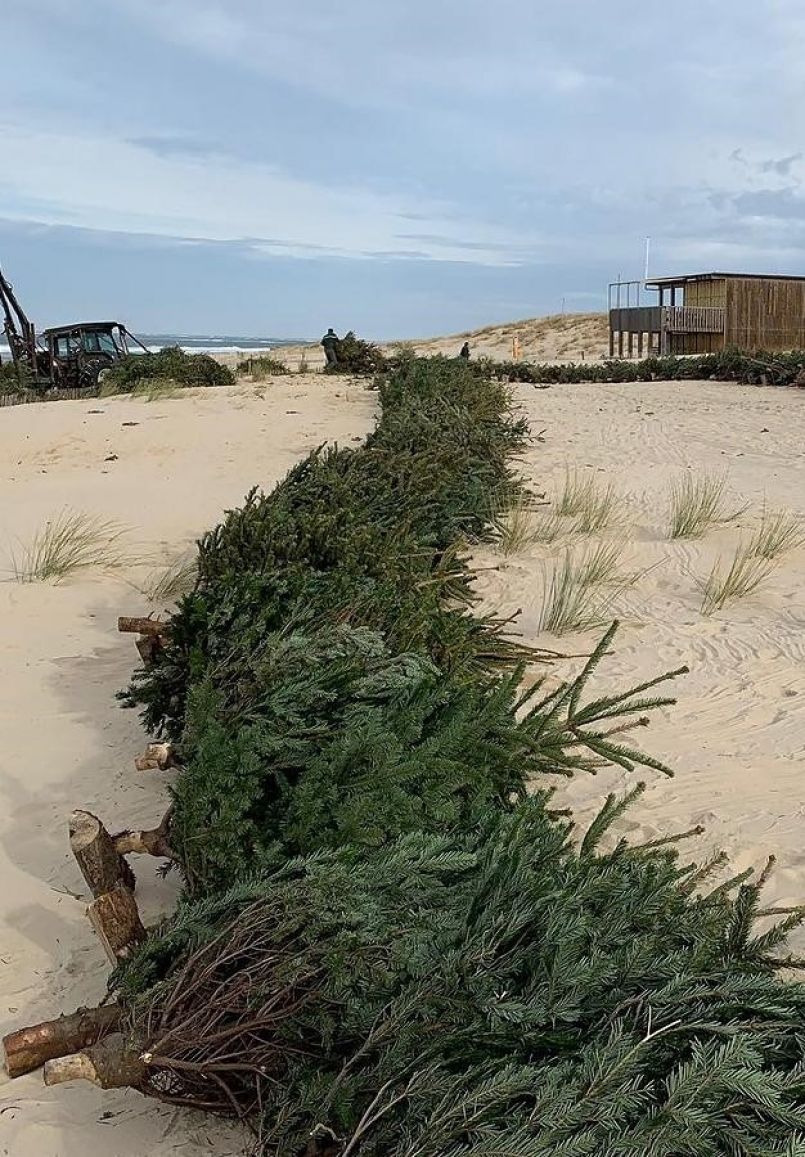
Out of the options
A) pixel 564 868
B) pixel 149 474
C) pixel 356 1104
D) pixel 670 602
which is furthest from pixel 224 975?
pixel 149 474

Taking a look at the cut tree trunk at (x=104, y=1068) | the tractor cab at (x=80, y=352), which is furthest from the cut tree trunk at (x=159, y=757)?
→ the tractor cab at (x=80, y=352)

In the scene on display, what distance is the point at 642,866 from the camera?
2283 millimetres

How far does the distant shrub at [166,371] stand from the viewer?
17031 mm

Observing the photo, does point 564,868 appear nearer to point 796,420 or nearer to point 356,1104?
point 356,1104

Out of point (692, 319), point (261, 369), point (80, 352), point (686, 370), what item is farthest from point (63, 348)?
point (692, 319)

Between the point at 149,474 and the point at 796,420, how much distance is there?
331 inches

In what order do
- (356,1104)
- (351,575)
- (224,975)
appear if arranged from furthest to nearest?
1. (351,575)
2. (224,975)
3. (356,1104)

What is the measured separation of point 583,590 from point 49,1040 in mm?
3756

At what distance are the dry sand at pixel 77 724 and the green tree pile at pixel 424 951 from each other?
0.24 meters

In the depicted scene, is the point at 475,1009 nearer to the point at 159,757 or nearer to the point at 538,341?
the point at 159,757

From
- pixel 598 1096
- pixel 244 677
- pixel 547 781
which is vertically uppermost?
pixel 244 677

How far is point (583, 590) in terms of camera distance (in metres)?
5.29

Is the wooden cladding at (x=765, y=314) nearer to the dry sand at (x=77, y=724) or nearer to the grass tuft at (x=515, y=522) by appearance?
the dry sand at (x=77, y=724)

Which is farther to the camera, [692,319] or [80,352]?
[692,319]
